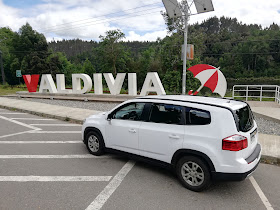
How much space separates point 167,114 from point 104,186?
1798 millimetres

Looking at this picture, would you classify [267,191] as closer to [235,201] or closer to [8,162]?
[235,201]

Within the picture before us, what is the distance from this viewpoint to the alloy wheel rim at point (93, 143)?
5.42 metres

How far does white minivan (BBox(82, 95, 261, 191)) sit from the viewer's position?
11.3 feet

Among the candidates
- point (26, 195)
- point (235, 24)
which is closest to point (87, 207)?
point (26, 195)

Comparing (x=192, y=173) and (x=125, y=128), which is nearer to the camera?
(x=192, y=173)

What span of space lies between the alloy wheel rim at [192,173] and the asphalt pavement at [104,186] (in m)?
0.19

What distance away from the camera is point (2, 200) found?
3.48 m

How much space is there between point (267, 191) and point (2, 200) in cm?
456

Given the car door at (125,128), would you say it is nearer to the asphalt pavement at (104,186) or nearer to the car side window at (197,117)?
the asphalt pavement at (104,186)

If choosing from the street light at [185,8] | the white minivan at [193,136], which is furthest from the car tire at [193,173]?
the street light at [185,8]

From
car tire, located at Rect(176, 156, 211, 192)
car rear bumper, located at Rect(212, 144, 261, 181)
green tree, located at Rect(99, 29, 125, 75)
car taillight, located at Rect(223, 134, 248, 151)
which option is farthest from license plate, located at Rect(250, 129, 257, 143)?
green tree, located at Rect(99, 29, 125, 75)

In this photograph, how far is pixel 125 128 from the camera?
4.65 meters

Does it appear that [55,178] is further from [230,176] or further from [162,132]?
[230,176]


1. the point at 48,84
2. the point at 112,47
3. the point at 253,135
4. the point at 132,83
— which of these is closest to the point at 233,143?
the point at 253,135
